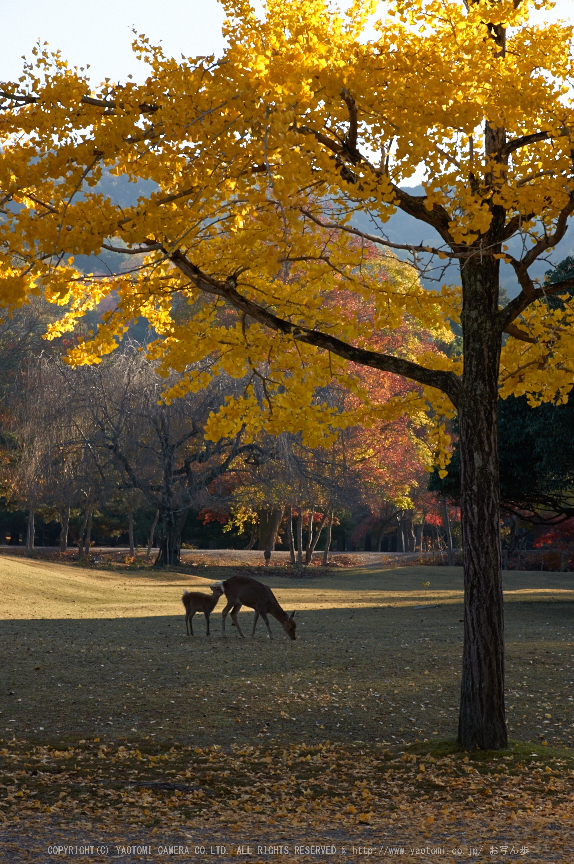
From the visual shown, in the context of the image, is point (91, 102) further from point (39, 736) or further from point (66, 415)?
point (66, 415)

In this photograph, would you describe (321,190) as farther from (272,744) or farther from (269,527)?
(269,527)

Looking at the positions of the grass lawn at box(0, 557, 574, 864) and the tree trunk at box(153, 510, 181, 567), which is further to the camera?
the tree trunk at box(153, 510, 181, 567)

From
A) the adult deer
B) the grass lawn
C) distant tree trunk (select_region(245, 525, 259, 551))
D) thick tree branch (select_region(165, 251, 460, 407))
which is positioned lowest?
the grass lawn

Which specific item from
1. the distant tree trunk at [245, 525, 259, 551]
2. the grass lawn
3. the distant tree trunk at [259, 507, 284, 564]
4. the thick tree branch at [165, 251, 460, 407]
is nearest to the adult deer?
the grass lawn

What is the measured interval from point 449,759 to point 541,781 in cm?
71

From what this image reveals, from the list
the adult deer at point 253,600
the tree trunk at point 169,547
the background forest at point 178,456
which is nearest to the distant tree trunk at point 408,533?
the background forest at point 178,456

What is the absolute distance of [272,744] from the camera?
656cm

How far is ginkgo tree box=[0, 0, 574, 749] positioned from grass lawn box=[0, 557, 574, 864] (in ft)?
3.31

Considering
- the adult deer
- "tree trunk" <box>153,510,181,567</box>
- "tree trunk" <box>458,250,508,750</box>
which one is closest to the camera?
"tree trunk" <box>458,250,508,750</box>

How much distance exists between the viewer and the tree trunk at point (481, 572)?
6.13 m

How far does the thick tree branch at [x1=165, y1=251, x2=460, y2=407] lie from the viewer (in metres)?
6.14

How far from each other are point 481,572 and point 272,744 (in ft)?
7.25

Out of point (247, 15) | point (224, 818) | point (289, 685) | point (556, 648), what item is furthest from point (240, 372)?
point (556, 648)

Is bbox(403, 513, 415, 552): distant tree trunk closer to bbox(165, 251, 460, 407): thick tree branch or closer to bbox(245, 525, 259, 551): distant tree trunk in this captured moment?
bbox(245, 525, 259, 551): distant tree trunk
